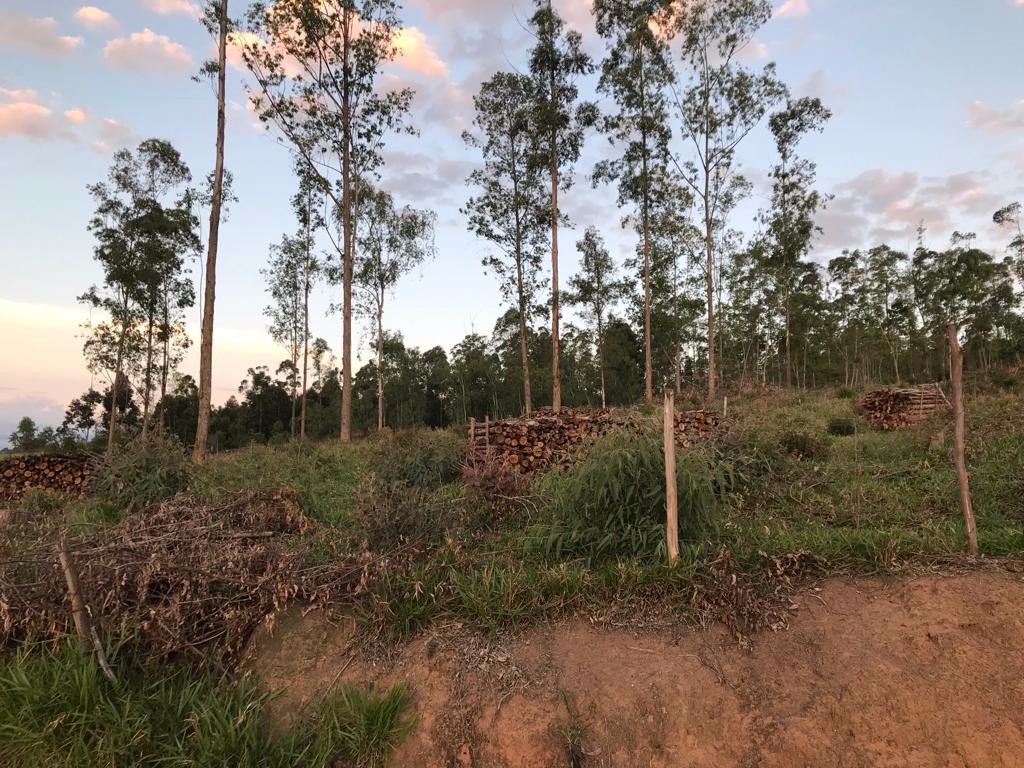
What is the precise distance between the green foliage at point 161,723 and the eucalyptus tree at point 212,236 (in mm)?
11274

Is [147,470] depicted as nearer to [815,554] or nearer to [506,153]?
[815,554]

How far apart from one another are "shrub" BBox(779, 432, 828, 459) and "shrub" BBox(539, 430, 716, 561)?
504 cm

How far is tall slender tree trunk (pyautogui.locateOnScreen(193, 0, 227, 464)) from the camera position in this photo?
13.6 metres

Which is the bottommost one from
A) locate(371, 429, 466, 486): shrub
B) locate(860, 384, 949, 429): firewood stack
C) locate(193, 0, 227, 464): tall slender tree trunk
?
locate(371, 429, 466, 486): shrub

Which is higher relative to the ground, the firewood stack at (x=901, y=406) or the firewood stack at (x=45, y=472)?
the firewood stack at (x=901, y=406)

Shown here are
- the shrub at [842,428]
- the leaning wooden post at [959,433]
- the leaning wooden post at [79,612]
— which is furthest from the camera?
the shrub at [842,428]

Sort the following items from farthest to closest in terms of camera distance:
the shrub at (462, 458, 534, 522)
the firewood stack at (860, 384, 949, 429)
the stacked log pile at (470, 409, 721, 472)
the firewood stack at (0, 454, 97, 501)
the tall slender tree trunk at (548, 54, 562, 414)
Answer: the tall slender tree trunk at (548, 54, 562, 414) < the firewood stack at (860, 384, 949, 429) < the firewood stack at (0, 454, 97, 501) < the stacked log pile at (470, 409, 721, 472) < the shrub at (462, 458, 534, 522)

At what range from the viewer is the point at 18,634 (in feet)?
11.3

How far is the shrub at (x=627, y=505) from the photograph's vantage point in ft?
13.6

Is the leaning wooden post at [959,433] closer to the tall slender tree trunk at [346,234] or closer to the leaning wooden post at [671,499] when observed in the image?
the leaning wooden post at [671,499]

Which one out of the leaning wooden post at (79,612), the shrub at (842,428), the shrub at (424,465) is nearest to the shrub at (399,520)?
the leaning wooden post at (79,612)

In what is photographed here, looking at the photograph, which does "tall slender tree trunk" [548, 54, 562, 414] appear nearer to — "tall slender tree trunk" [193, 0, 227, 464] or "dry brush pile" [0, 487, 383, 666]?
"tall slender tree trunk" [193, 0, 227, 464]

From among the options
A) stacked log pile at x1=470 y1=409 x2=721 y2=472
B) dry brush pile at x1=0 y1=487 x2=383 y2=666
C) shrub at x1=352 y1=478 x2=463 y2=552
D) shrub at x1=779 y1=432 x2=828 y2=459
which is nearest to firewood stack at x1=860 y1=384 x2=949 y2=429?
shrub at x1=779 y1=432 x2=828 y2=459

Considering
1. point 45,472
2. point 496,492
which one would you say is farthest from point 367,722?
point 45,472
